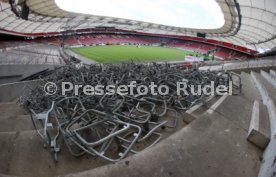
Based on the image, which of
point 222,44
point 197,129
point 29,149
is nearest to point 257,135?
point 197,129

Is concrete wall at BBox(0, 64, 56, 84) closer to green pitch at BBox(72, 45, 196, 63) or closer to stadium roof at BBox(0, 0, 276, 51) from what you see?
stadium roof at BBox(0, 0, 276, 51)

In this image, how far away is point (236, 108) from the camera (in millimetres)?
4363

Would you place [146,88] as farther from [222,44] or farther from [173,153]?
[222,44]

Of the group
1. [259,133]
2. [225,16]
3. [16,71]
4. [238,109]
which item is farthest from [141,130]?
[225,16]

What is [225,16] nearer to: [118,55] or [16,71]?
[118,55]

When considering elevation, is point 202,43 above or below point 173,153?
below

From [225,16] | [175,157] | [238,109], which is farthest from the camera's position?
[225,16]

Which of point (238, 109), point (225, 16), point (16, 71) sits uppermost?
point (225, 16)

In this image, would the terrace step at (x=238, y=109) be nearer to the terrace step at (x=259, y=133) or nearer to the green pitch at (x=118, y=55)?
the terrace step at (x=259, y=133)

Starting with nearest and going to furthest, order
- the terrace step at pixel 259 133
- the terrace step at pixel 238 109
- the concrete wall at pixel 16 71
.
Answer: the terrace step at pixel 259 133 → the terrace step at pixel 238 109 → the concrete wall at pixel 16 71

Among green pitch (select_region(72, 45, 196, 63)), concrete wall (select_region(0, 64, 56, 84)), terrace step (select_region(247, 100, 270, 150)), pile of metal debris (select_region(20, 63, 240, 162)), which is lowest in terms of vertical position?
green pitch (select_region(72, 45, 196, 63))

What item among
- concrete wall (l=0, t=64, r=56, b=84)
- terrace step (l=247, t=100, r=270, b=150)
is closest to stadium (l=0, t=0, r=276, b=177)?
terrace step (l=247, t=100, r=270, b=150)

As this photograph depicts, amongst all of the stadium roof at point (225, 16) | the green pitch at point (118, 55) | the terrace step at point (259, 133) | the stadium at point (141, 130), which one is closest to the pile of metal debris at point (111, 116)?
the stadium at point (141, 130)

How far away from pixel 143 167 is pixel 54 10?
25.8m
